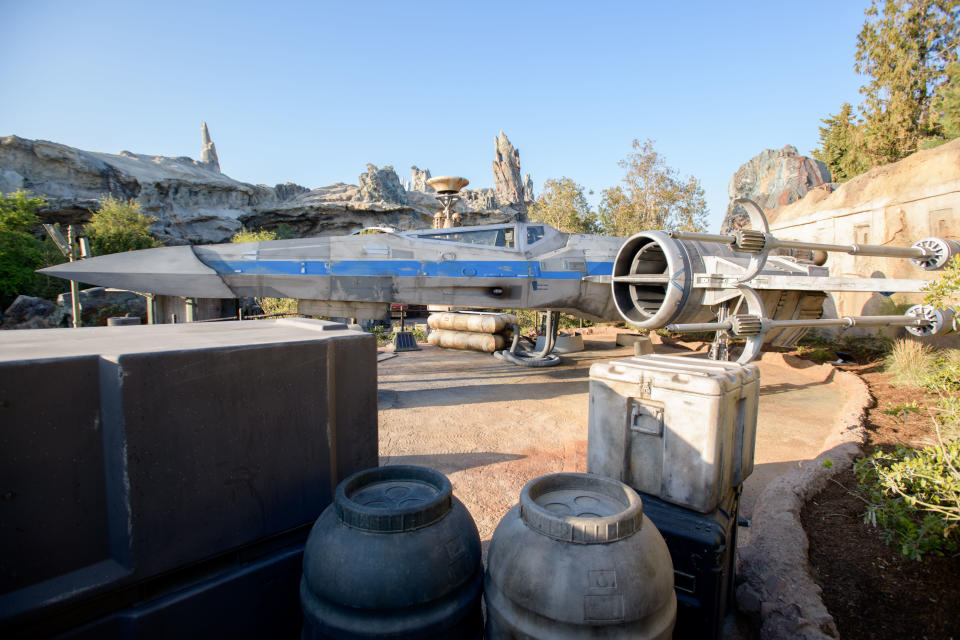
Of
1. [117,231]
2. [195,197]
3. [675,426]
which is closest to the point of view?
[675,426]

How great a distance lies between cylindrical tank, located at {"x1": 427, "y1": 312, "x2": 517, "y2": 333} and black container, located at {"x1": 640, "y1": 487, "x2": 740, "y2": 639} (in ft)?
31.0

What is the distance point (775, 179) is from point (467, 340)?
31.1 meters

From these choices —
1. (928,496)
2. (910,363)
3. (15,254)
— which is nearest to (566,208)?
(910,363)

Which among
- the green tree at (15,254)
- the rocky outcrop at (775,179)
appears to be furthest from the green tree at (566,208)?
the green tree at (15,254)

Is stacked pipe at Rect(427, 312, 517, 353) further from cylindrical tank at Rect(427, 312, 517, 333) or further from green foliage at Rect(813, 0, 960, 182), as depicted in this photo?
green foliage at Rect(813, 0, 960, 182)

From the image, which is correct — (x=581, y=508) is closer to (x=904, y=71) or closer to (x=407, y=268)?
(x=407, y=268)

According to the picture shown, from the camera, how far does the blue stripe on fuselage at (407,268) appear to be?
7.14 meters

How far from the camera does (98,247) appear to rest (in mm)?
30875

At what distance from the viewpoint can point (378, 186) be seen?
60.2m

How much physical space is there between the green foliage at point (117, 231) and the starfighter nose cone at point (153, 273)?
30.3m

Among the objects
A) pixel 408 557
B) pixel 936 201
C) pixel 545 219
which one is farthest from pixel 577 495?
pixel 545 219

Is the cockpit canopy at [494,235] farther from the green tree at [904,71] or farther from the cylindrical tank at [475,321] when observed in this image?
the green tree at [904,71]

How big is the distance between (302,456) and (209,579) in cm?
62

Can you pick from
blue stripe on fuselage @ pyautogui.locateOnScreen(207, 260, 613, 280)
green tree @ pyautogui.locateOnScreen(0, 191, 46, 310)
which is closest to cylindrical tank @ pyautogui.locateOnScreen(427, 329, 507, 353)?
blue stripe on fuselage @ pyautogui.locateOnScreen(207, 260, 613, 280)
